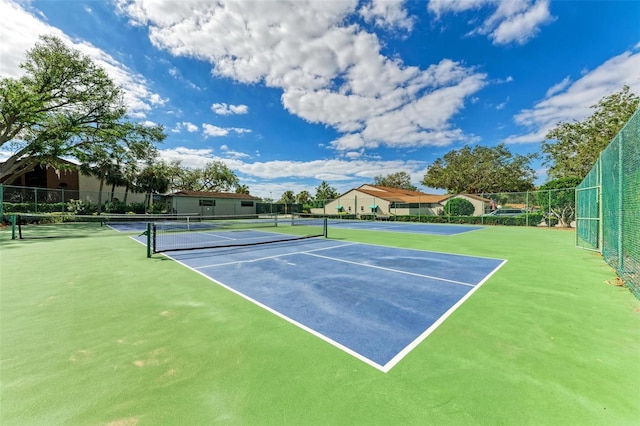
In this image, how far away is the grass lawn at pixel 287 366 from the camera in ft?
6.90

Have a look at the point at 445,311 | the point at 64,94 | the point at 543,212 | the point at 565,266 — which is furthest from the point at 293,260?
the point at 64,94

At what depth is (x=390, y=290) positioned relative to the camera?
524cm

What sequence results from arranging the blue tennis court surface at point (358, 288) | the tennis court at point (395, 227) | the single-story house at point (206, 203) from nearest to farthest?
the blue tennis court surface at point (358, 288) → the tennis court at point (395, 227) → the single-story house at point (206, 203)

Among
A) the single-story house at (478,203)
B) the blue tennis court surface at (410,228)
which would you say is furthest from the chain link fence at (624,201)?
the single-story house at (478,203)

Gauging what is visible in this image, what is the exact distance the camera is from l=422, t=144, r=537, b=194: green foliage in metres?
44.4

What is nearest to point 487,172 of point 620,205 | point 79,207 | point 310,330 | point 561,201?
point 561,201

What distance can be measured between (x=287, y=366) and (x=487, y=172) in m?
52.7

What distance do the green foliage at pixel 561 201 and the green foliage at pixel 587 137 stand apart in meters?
1.52

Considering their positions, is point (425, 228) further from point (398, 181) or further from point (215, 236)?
point (398, 181)

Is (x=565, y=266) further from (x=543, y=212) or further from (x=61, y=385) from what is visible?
(x=543, y=212)

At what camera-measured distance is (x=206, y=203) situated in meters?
39.6

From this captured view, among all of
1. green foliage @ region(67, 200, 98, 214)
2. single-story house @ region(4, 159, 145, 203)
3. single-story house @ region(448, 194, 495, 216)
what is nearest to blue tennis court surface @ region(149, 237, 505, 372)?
green foliage @ region(67, 200, 98, 214)

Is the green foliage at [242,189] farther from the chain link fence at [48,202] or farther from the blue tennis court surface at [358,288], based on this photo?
the blue tennis court surface at [358,288]

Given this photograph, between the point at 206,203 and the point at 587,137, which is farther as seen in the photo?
the point at 206,203
